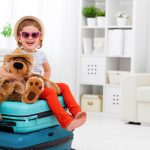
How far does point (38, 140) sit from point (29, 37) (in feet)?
2.29

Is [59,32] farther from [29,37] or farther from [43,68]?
[29,37]

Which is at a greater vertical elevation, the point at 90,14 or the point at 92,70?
the point at 90,14

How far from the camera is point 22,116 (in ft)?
8.05

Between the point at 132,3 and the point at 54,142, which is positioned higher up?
the point at 132,3

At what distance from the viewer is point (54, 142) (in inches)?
103

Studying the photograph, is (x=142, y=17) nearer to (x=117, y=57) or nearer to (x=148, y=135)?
(x=117, y=57)

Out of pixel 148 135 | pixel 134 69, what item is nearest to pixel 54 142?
pixel 148 135

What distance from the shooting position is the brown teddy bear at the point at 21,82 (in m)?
2.51

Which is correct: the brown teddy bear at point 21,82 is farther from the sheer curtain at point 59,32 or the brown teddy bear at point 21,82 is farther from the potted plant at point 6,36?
the sheer curtain at point 59,32

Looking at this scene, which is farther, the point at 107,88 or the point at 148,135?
the point at 107,88

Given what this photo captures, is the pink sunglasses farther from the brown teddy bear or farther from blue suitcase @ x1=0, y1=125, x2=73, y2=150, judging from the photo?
blue suitcase @ x1=0, y1=125, x2=73, y2=150

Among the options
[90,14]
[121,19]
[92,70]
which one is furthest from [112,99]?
[90,14]

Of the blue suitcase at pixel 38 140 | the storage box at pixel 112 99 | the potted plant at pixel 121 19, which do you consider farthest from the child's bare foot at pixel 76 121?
the potted plant at pixel 121 19

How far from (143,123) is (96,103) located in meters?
0.82
